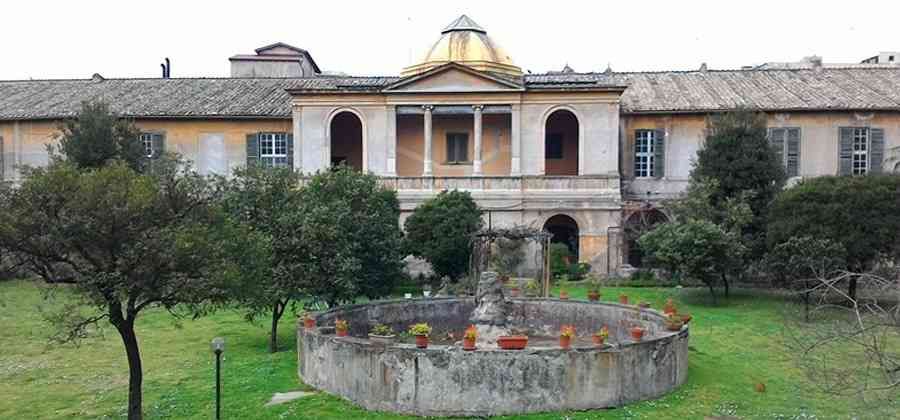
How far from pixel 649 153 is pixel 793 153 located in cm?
721

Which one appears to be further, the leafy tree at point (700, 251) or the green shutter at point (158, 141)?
the green shutter at point (158, 141)

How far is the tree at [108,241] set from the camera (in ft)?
40.3

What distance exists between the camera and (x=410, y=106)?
36906mm

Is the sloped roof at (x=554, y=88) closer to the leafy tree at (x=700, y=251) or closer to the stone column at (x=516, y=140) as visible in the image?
the stone column at (x=516, y=140)

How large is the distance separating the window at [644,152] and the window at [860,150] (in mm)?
10060

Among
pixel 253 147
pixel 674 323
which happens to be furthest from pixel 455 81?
pixel 674 323

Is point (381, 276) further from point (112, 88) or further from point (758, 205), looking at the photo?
point (112, 88)

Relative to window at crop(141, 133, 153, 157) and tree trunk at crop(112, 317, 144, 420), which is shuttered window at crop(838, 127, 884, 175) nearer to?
tree trunk at crop(112, 317, 144, 420)

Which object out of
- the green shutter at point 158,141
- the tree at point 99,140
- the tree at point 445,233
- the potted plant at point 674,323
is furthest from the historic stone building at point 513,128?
the potted plant at point 674,323

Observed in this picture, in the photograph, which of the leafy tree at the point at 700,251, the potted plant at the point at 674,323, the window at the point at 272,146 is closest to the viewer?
the potted plant at the point at 674,323

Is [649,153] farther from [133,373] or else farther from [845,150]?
[133,373]

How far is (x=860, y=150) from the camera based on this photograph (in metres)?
37.8

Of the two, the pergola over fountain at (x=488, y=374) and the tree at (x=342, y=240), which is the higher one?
the tree at (x=342, y=240)

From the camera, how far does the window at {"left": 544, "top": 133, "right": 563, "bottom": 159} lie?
134 feet
